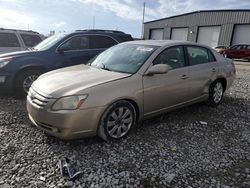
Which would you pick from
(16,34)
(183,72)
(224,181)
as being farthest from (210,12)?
(224,181)

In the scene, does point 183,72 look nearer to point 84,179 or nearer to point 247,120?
point 247,120

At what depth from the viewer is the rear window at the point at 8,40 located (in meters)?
9.02

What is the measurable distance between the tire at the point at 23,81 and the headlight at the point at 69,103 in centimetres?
317

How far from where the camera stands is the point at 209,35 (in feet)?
106

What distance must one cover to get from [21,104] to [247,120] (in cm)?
491

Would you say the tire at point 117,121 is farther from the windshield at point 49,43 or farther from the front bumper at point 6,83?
the windshield at point 49,43

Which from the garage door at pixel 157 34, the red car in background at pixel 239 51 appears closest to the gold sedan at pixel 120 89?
the red car in background at pixel 239 51

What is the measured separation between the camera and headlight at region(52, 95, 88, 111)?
3.46 metres

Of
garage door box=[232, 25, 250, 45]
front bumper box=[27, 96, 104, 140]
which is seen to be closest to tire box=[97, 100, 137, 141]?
front bumper box=[27, 96, 104, 140]

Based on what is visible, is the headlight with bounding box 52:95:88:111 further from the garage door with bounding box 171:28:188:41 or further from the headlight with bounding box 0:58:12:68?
the garage door with bounding box 171:28:188:41

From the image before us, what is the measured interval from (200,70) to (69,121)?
305 cm

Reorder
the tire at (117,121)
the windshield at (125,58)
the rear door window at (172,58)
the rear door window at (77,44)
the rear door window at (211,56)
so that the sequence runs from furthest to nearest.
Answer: the rear door window at (77,44) → the rear door window at (211,56) → the rear door window at (172,58) → the windshield at (125,58) → the tire at (117,121)

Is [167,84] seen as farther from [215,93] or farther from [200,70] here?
[215,93]

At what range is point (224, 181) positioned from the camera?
10.2ft
